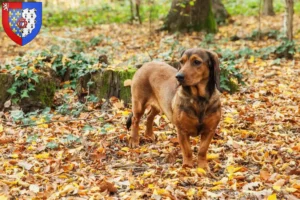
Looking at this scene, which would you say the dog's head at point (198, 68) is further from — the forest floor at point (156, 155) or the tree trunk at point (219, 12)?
the tree trunk at point (219, 12)

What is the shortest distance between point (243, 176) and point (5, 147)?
334 cm

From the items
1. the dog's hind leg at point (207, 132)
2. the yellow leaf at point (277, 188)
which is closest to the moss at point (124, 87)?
the dog's hind leg at point (207, 132)

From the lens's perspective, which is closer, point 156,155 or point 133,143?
point 156,155

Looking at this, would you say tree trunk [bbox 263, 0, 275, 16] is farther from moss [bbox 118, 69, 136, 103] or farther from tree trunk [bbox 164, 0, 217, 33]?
moss [bbox 118, 69, 136, 103]

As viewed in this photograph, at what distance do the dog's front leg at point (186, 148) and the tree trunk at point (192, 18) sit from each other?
10197mm

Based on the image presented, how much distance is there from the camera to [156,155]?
234 inches

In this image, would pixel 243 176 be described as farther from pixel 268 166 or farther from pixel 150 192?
pixel 150 192

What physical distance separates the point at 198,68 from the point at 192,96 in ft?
1.17

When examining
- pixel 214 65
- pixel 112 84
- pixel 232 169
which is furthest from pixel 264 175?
pixel 112 84

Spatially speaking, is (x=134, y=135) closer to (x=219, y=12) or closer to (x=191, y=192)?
(x=191, y=192)

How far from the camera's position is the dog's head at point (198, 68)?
4.80m

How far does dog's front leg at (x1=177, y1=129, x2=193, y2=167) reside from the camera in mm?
5301

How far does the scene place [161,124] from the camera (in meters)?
7.33

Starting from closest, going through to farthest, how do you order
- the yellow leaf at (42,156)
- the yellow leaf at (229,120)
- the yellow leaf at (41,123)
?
the yellow leaf at (42,156)
the yellow leaf at (229,120)
the yellow leaf at (41,123)
